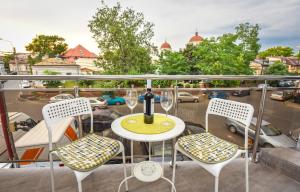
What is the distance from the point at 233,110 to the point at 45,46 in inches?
1759

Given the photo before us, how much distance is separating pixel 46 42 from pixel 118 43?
2863 centimetres

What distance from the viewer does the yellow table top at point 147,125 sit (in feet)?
4.47

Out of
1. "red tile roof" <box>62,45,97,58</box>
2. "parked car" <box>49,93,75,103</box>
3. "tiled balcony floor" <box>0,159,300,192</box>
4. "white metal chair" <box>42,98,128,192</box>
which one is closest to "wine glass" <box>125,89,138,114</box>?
"white metal chair" <box>42,98,128,192</box>

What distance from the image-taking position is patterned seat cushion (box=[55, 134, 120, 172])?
1.28m

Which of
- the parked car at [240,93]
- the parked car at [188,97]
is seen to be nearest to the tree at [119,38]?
the parked car at [188,97]

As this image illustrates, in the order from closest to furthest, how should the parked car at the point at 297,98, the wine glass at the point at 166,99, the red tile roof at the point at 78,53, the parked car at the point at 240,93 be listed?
the wine glass at the point at 166,99, the parked car at the point at 240,93, the parked car at the point at 297,98, the red tile roof at the point at 78,53

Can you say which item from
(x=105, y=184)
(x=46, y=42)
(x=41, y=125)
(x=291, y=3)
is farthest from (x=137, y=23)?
(x=46, y=42)

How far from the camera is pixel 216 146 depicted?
154 centimetres

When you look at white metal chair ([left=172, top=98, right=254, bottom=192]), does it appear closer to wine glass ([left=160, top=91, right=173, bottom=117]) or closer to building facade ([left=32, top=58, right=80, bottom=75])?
wine glass ([left=160, top=91, right=173, bottom=117])

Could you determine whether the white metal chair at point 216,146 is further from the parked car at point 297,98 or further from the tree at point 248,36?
the tree at point 248,36

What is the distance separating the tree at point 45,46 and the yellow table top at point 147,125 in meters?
41.8

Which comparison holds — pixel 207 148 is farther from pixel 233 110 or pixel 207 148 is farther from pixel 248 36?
pixel 248 36

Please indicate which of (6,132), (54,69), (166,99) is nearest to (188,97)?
(166,99)

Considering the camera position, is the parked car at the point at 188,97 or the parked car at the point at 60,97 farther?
the parked car at the point at 188,97
